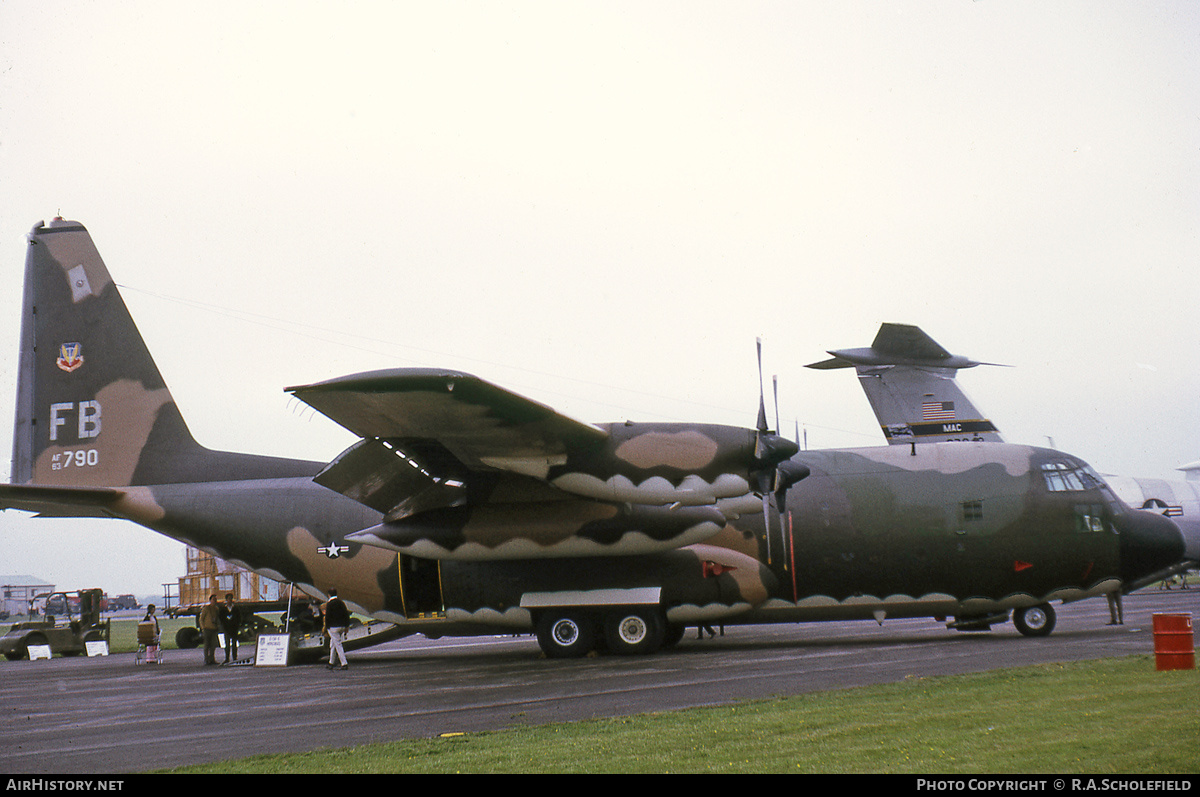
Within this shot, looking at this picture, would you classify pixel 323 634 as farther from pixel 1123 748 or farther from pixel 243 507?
pixel 1123 748

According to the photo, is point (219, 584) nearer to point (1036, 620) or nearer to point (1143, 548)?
point (1036, 620)

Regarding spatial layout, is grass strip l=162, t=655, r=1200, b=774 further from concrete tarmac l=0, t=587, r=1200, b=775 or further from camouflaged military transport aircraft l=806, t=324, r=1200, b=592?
camouflaged military transport aircraft l=806, t=324, r=1200, b=592

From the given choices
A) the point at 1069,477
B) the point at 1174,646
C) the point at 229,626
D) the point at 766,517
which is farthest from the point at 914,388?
the point at 229,626

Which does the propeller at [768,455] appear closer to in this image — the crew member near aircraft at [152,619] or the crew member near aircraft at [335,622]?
the crew member near aircraft at [335,622]

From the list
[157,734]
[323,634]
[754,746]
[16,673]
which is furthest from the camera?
[16,673]

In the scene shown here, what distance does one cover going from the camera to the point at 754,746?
26.6 feet

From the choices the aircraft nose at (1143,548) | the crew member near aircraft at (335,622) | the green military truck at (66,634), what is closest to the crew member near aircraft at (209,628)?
the crew member near aircraft at (335,622)

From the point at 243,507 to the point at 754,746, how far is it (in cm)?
1565

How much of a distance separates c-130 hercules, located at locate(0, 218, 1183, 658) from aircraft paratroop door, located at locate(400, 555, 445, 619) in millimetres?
37

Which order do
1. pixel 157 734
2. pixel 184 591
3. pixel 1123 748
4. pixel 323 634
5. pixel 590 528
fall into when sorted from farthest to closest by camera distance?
pixel 184 591 < pixel 323 634 < pixel 590 528 < pixel 157 734 < pixel 1123 748

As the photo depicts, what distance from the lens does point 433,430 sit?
51.3 feet

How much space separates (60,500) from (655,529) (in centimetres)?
1232

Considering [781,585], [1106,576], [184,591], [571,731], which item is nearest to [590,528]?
[781,585]

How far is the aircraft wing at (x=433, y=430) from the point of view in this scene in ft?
45.1
